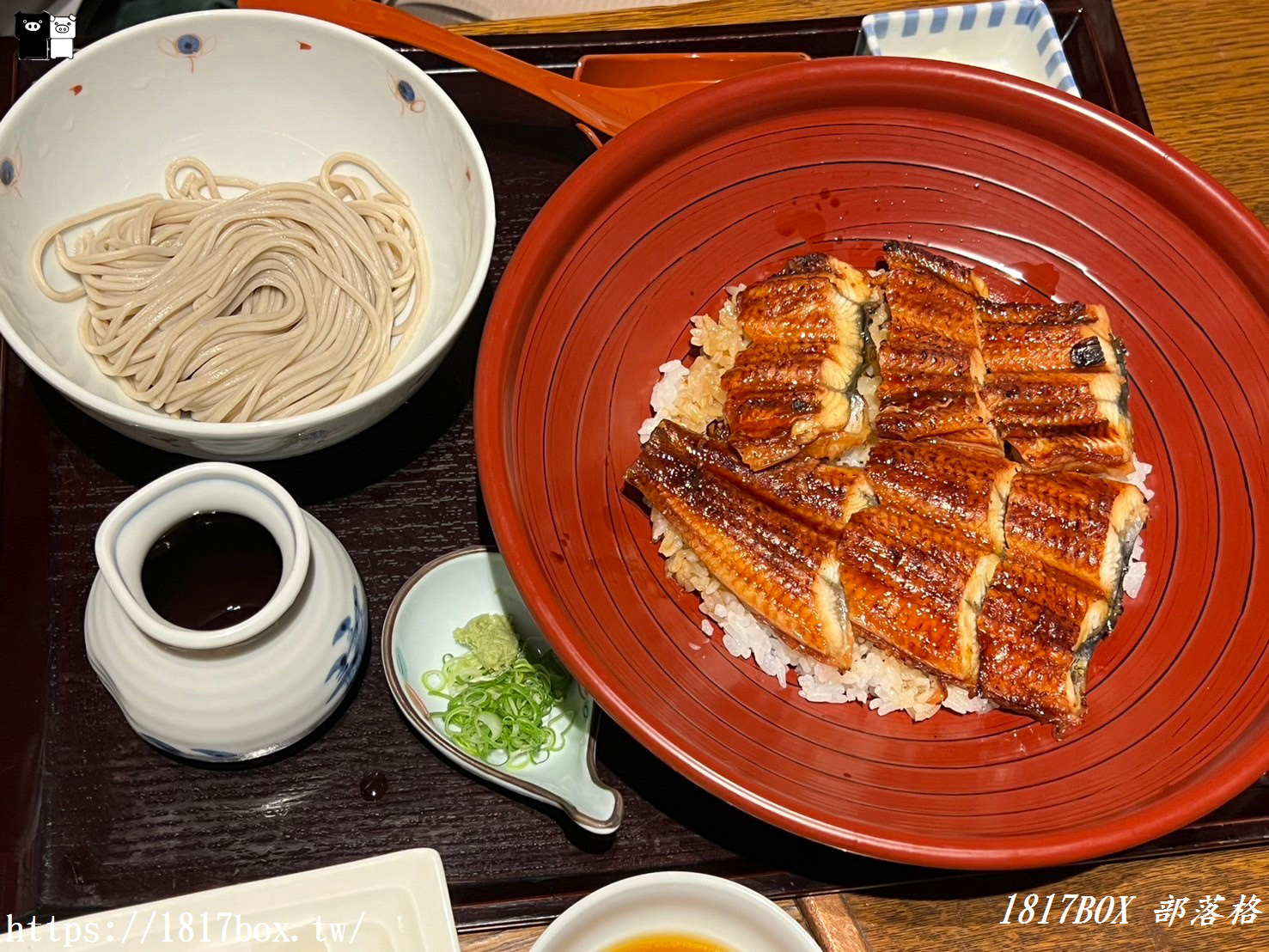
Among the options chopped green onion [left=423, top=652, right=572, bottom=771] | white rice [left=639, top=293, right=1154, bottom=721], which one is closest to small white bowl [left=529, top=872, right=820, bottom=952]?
chopped green onion [left=423, top=652, right=572, bottom=771]

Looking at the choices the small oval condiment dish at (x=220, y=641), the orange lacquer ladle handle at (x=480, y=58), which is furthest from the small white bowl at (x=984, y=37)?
the small oval condiment dish at (x=220, y=641)

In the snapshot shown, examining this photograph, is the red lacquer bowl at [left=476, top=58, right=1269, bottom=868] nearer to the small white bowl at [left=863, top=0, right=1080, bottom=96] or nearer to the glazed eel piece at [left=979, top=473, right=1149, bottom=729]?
the glazed eel piece at [left=979, top=473, right=1149, bottom=729]

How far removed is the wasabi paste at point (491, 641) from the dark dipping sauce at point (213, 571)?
0.38 m

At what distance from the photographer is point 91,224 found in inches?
85.6

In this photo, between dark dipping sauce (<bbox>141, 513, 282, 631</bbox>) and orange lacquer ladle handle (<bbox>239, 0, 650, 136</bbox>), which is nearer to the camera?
dark dipping sauce (<bbox>141, 513, 282, 631</bbox>)

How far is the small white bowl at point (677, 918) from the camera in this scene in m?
1.60

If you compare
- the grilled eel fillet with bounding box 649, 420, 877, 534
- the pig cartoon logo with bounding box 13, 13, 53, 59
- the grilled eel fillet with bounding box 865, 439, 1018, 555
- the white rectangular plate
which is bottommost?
the white rectangular plate

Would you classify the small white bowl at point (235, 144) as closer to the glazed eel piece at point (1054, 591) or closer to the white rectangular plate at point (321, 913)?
the white rectangular plate at point (321, 913)

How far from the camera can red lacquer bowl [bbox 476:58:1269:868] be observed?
5.45 feet

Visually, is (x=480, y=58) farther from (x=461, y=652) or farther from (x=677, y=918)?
(x=677, y=918)

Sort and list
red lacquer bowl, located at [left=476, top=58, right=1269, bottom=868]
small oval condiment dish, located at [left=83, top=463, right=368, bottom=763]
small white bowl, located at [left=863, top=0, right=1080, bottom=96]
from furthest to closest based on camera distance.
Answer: small white bowl, located at [left=863, top=0, right=1080, bottom=96]
red lacquer bowl, located at [left=476, top=58, right=1269, bottom=868]
small oval condiment dish, located at [left=83, top=463, right=368, bottom=763]

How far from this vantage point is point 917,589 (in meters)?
Answer: 1.81

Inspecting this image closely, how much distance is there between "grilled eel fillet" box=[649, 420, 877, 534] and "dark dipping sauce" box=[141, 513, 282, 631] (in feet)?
2.50

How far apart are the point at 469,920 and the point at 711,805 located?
1.57 ft
